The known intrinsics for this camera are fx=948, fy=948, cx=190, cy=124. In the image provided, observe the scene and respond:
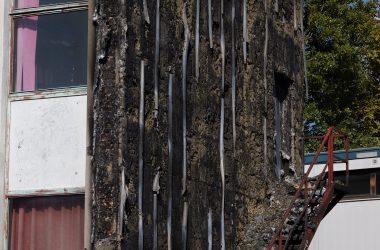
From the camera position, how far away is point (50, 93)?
11.9 m

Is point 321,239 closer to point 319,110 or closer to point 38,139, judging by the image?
point 319,110

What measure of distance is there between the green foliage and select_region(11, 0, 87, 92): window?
20545 mm

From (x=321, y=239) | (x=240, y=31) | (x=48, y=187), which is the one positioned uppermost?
(x=240, y=31)

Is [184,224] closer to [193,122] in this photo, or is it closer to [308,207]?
[193,122]

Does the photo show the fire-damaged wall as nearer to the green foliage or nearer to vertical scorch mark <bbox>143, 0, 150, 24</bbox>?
vertical scorch mark <bbox>143, 0, 150, 24</bbox>

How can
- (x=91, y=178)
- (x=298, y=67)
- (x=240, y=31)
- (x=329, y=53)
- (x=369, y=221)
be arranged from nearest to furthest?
(x=91, y=178)
(x=240, y=31)
(x=298, y=67)
(x=369, y=221)
(x=329, y=53)

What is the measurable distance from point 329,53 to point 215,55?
18903 millimetres

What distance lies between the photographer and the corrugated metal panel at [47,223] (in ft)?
38.3

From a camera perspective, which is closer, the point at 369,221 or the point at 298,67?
the point at 298,67

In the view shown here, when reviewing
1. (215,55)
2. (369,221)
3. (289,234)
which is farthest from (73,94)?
(369,221)

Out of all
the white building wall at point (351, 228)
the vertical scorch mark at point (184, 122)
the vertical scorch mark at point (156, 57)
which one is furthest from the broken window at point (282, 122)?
the white building wall at point (351, 228)

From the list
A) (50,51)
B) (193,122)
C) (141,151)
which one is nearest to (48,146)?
(141,151)

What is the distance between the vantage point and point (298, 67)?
1795 centimetres

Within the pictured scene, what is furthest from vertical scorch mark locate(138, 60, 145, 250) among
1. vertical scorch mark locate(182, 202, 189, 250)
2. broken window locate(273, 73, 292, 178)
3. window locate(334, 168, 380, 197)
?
window locate(334, 168, 380, 197)
